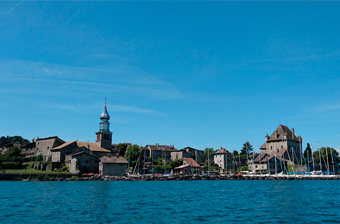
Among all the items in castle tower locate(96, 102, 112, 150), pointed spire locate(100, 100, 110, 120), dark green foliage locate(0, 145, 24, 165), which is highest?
pointed spire locate(100, 100, 110, 120)

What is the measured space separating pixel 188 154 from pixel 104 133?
1287 inches

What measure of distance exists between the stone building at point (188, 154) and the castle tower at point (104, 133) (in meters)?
24.5

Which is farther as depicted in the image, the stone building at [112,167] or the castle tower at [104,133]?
the castle tower at [104,133]

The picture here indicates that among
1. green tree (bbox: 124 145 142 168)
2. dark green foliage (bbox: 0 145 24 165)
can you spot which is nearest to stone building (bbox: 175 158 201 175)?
green tree (bbox: 124 145 142 168)

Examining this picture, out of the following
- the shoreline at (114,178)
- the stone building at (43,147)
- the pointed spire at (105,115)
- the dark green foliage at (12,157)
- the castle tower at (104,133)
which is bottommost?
the shoreline at (114,178)

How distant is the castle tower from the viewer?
107 meters

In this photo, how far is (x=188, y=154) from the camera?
11138 centimetres

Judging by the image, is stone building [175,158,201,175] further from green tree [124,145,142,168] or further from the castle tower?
the castle tower

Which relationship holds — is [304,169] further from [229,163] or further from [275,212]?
[275,212]

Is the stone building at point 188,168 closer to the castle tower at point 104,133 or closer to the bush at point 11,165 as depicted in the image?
the castle tower at point 104,133

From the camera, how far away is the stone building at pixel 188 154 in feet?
357

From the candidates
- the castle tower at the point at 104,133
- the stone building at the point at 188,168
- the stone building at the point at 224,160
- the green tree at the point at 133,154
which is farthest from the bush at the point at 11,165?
the stone building at the point at 224,160

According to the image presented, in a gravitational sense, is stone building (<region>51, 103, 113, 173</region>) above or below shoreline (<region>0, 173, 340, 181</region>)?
above

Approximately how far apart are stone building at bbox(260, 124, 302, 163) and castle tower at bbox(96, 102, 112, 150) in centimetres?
6320
